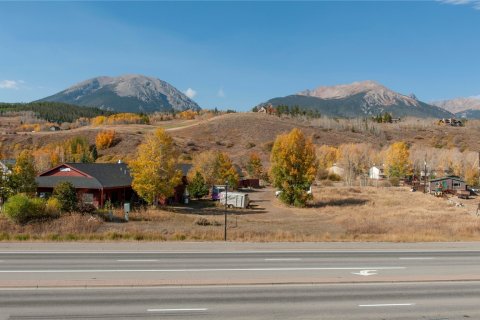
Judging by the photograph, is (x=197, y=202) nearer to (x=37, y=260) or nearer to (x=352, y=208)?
(x=352, y=208)

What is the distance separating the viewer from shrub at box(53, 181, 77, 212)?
42156mm

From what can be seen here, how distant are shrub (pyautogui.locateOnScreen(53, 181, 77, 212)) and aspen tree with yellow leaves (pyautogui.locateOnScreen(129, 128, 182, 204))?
8.83 m

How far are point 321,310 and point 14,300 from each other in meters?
9.92

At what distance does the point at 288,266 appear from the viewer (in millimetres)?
20359

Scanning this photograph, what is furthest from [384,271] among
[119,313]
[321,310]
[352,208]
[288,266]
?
[352,208]

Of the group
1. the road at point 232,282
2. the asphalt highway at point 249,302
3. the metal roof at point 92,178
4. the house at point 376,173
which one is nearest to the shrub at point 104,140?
the house at point 376,173

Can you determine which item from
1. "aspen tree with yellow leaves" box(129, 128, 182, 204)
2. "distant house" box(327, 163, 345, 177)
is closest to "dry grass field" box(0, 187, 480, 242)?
"aspen tree with yellow leaves" box(129, 128, 182, 204)

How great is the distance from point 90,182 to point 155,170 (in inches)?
301

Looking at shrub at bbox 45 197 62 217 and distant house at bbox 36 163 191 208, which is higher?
distant house at bbox 36 163 191 208

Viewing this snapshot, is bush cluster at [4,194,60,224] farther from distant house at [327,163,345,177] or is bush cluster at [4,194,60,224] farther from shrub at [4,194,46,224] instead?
distant house at [327,163,345,177]

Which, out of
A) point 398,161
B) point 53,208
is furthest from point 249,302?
point 398,161

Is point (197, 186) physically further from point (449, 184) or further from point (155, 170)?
point (449, 184)

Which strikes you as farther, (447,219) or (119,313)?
(447,219)

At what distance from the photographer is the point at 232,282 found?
16578 millimetres
